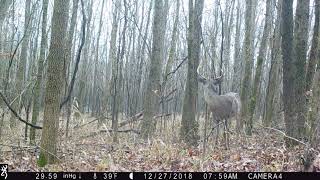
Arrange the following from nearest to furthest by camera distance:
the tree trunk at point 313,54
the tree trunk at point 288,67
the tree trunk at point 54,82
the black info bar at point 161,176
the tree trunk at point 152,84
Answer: the black info bar at point 161,176
the tree trunk at point 54,82
the tree trunk at point 288,67
the tree trunk at point 313,54
the tree trunk at point 152,84

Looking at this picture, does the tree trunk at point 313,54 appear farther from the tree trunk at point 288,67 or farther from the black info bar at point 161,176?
the black info bar at point 161,176

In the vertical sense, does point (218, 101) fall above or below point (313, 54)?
below

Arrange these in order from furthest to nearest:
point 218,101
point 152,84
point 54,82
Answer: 1. point 152,84
2. point 218,101
3. point 54,82

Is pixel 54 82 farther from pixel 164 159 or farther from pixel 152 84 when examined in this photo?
pixel 152 84

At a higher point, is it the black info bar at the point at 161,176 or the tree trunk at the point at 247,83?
the tree trunk at the point at 247,83

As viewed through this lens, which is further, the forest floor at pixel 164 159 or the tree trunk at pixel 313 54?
the tree trunk at pixel 313 54

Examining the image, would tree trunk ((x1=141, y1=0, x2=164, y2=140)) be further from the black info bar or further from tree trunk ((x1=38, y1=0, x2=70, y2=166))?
the black info bar

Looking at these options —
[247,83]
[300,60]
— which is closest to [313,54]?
[300,60]

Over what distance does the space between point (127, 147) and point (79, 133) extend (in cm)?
506

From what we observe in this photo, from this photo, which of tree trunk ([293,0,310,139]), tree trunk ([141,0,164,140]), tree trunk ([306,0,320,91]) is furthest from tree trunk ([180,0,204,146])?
tree trunk ([306,0,320,91])

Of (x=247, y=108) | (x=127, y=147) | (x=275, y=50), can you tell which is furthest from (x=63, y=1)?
(x=275, y=50)

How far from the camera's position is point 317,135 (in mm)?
6055

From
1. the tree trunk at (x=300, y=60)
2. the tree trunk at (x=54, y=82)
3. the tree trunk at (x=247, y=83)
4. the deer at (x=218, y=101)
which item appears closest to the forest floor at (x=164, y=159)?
the tree trunk at (x=54, y=82)

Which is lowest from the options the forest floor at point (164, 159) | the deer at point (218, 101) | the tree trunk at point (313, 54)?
the forest floor at point (164, 159)
